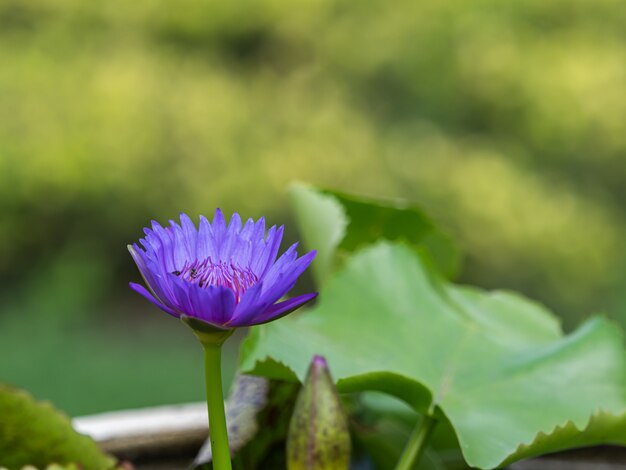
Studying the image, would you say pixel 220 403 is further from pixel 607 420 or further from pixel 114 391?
pixel 114 391

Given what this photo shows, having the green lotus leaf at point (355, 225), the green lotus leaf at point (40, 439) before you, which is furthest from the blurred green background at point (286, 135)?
the green lotus leaf at point (40, 439)

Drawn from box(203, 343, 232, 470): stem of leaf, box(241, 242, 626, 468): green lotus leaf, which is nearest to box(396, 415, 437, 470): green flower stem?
box(241, 242, 626, 468): green lotus leaf

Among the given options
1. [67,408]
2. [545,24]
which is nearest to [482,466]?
[67,408]

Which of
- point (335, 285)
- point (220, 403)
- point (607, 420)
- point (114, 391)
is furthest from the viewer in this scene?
point (114, 391)

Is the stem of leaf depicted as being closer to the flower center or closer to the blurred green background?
the flower center

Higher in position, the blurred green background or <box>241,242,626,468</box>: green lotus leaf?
<box>241,242,626,468</box>: green lotus leaf

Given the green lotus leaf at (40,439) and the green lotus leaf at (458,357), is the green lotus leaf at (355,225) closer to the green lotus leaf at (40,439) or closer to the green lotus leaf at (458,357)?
the green lotus leaf at (458,357)
